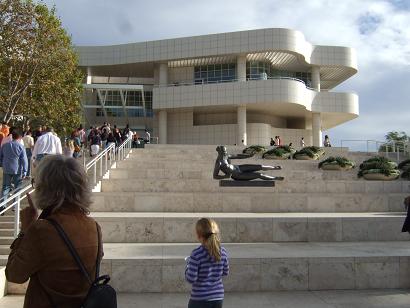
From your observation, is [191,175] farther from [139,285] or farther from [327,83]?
[327,83]

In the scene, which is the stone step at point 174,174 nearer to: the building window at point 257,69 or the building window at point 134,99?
the building window at point 257,69

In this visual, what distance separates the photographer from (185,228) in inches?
382

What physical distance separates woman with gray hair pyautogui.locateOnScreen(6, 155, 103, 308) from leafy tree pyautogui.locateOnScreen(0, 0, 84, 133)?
84.9ft

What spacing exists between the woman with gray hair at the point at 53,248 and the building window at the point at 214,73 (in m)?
42.1

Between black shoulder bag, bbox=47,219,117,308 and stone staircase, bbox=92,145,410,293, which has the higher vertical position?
black shoulder bag, bbox=47,219,117,308

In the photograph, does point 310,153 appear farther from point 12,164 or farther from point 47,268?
point 47,268

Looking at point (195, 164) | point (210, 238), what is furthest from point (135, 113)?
point (210, 238)

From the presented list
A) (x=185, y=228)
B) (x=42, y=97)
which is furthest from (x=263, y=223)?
(x=42, y=97)

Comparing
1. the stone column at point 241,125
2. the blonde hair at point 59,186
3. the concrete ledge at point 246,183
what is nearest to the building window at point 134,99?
the stone column at point 241,125

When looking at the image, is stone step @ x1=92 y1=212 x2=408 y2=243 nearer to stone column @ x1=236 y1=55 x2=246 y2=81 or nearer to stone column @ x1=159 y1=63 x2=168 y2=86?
stone column @ x1=236 y1=55 x2=246 y2=81

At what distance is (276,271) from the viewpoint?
7535 mm

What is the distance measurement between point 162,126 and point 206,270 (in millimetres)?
40885

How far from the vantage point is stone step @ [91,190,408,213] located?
11.8 metres

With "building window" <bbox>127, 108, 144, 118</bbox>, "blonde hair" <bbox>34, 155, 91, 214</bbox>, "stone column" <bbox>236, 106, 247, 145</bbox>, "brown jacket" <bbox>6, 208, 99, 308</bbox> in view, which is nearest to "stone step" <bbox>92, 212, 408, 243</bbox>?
"blonde hair" <bbox>34, 155, 91, 214</bbox>
